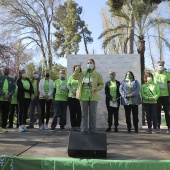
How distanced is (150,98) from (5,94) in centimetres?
406

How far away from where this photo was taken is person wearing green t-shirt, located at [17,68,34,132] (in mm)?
8617

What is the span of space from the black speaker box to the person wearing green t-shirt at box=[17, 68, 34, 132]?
369 cm

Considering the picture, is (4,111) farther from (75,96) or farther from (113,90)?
(113,90)

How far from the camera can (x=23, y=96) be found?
28.5 feet

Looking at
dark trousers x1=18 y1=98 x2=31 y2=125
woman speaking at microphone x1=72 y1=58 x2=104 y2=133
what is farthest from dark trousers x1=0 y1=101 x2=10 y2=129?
woman speaking at microphone x1=72 y1=58 x2=104 y2=133

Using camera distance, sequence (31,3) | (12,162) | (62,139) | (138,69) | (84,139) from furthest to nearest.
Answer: (31,3), (138,69), (62,139), (84,139), (12,162)

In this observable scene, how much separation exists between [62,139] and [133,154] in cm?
220

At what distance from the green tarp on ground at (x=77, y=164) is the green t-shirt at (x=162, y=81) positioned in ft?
16.0

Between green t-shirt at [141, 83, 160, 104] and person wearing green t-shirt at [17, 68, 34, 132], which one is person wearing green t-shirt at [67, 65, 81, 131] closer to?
person wearing green t-shirt at [17, 68, 34, 132]

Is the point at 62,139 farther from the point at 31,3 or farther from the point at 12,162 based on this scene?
the point at 31,3

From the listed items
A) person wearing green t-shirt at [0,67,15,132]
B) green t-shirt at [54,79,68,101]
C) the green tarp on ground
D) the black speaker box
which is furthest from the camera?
green t-shirt at [54,79,68,101]

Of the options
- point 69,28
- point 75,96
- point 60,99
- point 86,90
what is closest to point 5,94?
point 60,99

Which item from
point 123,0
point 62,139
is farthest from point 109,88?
point 123,0

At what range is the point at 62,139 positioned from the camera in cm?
718
